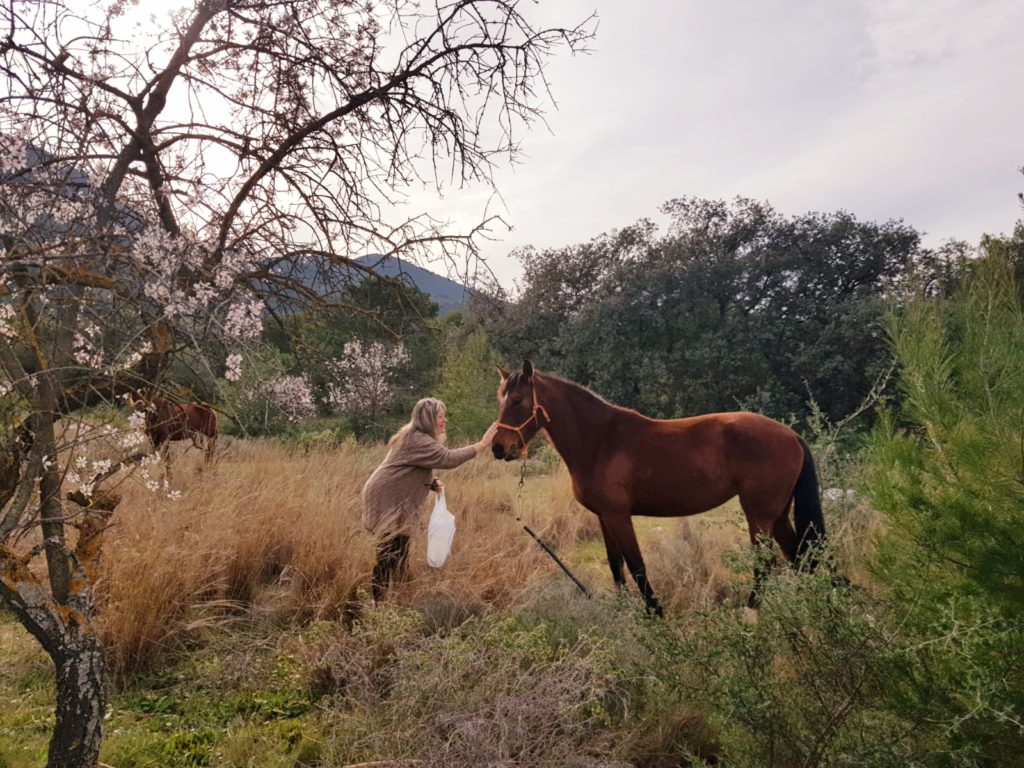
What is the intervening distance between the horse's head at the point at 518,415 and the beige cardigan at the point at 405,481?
246 mm

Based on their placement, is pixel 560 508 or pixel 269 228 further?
pixel 560 508

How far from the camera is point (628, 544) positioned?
4.61 meters

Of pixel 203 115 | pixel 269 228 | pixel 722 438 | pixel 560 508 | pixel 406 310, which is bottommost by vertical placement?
pixel 560 508

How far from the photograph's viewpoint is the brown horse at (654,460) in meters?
4.59

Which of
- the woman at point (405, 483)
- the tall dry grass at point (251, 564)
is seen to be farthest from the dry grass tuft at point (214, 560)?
the woman at point (405, 483)

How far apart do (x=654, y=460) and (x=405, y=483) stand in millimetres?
1801

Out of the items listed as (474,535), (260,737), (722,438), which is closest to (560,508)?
(474,535)

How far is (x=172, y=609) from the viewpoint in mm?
4215

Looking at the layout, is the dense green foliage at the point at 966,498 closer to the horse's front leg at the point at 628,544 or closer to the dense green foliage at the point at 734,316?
the horse's front leg at the point at 628,544

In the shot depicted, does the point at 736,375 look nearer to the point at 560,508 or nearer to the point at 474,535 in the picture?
the point at 560,508

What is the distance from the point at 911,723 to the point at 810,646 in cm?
36

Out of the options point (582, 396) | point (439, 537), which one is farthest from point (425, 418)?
point (582, 396)

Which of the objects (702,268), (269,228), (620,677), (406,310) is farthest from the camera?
(702,268)

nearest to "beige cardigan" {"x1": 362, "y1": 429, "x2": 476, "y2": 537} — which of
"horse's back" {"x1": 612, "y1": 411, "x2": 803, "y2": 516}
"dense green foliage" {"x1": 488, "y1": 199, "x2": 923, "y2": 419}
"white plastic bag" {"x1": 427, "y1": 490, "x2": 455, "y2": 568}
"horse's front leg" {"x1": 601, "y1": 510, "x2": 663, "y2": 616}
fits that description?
"white plastic bag" {"x1": 427, "y1": 490, "x2": 455, "y2": 568}
